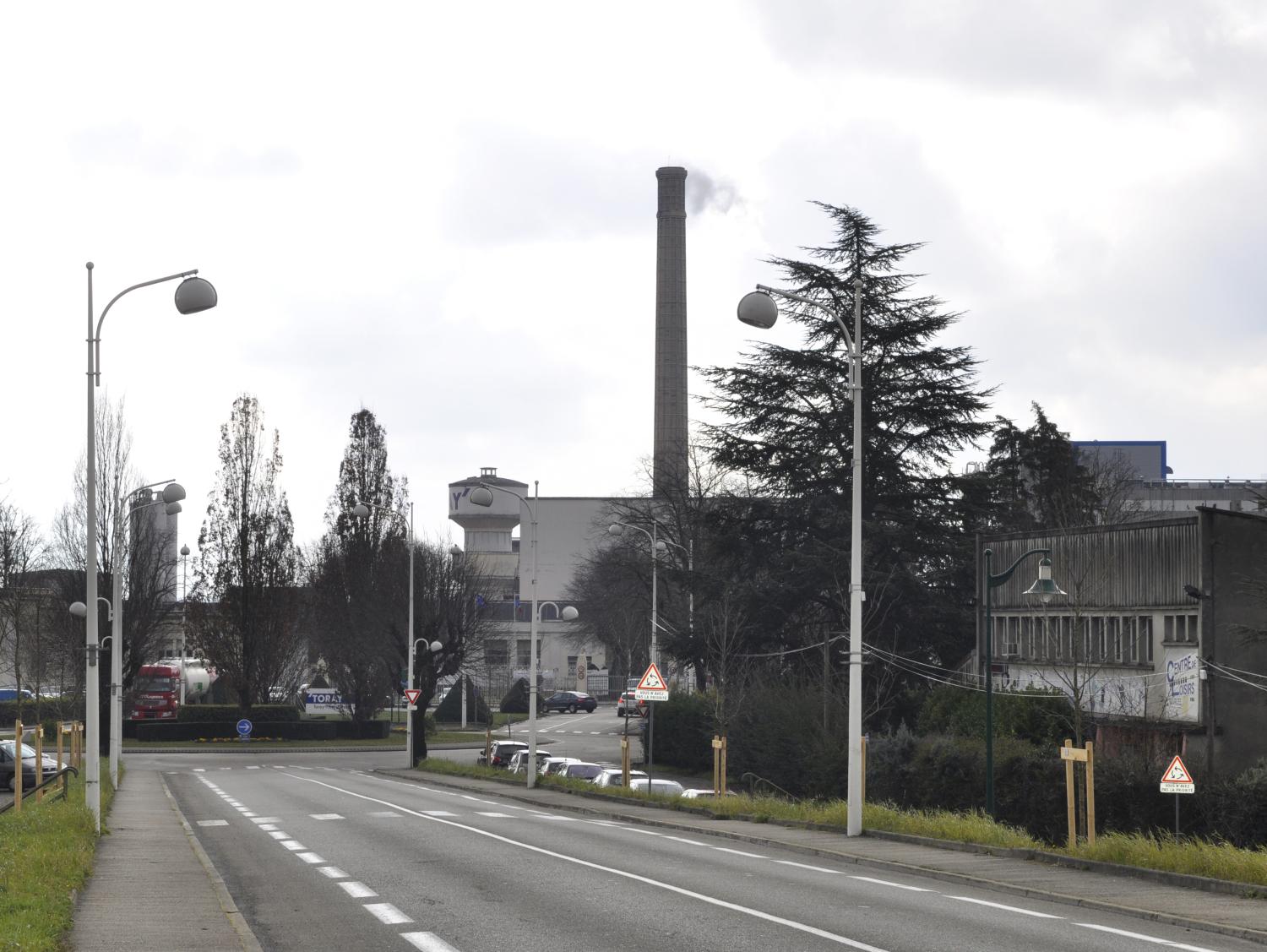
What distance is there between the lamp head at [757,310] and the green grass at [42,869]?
10.8 meters

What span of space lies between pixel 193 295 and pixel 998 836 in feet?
42.7

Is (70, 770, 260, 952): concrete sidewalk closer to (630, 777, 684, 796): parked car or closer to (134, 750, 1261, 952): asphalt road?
(134, 750, 1261, 952): asphalt road

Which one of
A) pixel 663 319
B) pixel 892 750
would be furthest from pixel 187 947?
pixel 663 319

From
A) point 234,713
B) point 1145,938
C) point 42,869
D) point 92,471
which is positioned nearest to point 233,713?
point 234,713

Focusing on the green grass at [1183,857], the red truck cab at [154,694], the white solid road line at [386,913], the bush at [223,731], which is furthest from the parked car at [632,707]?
the white solid road line at [386,913]

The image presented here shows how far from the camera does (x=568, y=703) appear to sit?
10300cm

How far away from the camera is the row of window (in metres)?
37.0

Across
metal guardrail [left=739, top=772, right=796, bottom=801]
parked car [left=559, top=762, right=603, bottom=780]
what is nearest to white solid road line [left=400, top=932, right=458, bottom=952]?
parked car [left=559, top=762, right=603, bottom=780]

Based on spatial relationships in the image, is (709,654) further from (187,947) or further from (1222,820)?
(187,947)

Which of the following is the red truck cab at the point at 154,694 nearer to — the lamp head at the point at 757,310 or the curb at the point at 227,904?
the curb at the point at 227,904

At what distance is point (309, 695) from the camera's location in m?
84.6

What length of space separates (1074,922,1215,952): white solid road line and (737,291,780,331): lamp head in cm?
994

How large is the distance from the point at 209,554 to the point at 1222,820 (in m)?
62.3

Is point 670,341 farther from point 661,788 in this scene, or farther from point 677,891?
point 677,891
